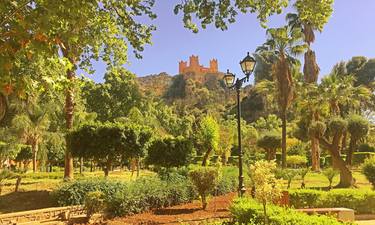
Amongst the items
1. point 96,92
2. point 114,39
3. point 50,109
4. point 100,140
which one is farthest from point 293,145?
point 114,39

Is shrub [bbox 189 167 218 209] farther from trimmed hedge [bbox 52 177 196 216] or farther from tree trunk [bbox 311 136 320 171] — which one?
tree trunk [bbox 311 136 320 171]

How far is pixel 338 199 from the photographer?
571 inches

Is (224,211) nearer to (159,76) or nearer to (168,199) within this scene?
(168,199)

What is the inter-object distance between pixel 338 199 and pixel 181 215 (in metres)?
5.70

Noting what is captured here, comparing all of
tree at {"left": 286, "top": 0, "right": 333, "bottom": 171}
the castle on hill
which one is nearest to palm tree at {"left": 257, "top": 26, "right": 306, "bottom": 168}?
tree at {"left": 286, "top": 0, "right": 333, "bottom": 171}

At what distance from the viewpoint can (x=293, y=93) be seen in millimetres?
30984

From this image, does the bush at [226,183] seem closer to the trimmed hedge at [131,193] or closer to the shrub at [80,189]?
the trimmed hedge at [131,193]

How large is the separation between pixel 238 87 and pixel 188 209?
486 centimetres

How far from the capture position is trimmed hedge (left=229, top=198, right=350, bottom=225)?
7.61m

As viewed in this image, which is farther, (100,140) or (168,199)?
(100,140)

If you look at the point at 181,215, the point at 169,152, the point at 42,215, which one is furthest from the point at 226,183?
the point at 42,215

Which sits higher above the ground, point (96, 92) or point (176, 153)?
point (96, 92)

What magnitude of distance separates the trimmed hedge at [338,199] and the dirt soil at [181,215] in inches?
111

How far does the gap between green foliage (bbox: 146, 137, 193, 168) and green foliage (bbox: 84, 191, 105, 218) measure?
12.5 metres
